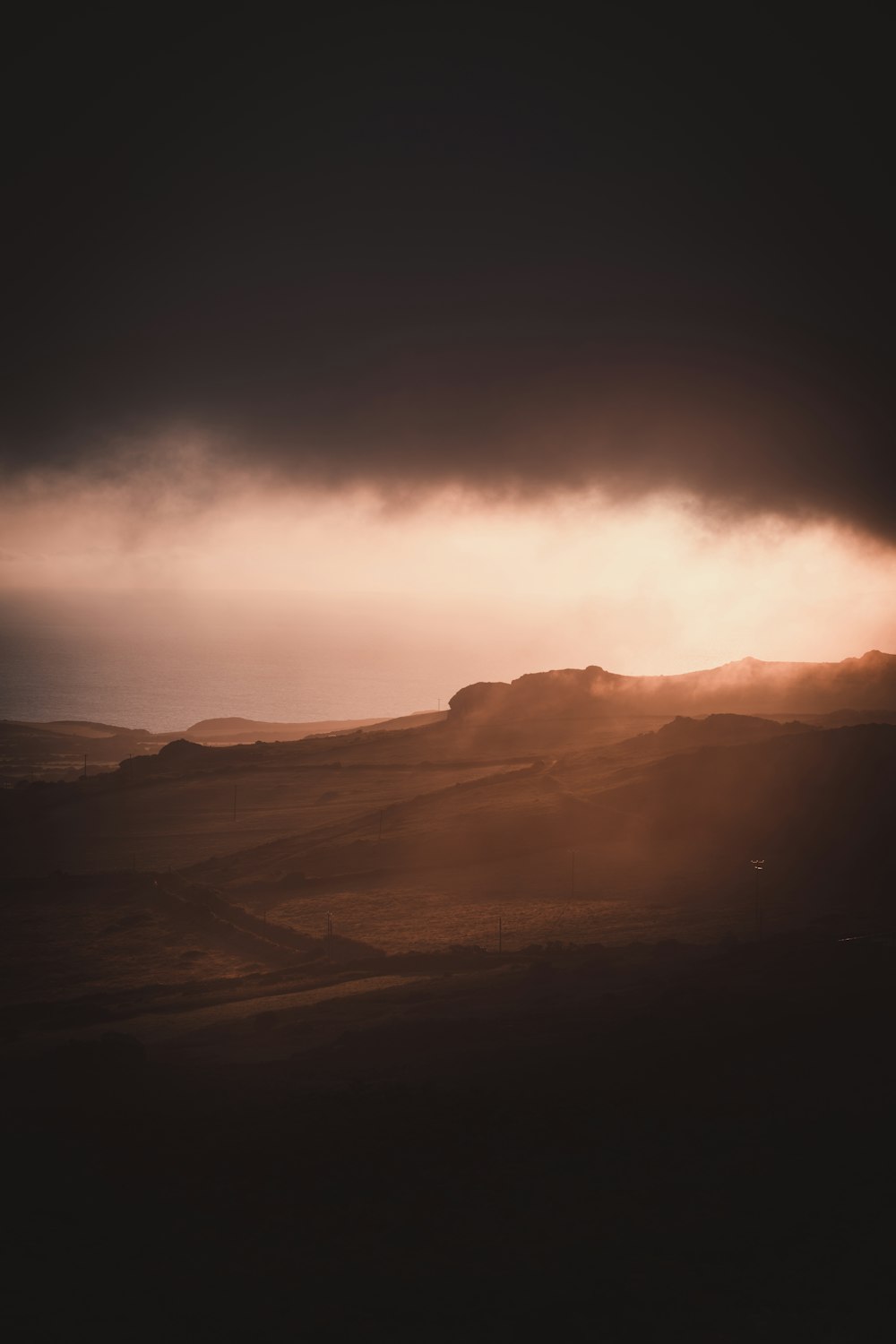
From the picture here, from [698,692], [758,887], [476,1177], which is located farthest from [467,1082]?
[698,692]

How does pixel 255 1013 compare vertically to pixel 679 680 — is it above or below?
below

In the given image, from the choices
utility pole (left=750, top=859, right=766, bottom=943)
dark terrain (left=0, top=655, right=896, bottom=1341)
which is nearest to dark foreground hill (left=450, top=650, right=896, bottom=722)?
dark terrain (left=0, top=655, right=896, bottom=1341)

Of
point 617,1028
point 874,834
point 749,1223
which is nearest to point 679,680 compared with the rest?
point 874,834

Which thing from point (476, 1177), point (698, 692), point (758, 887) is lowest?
point (476, 1177)

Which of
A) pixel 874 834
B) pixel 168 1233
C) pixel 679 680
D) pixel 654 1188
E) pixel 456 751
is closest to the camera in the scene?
pixel 168 1233

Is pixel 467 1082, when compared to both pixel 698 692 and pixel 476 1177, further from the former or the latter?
pixel 698 692

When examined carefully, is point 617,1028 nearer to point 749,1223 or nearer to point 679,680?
point 749,1223

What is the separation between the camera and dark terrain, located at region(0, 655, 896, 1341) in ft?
65.5

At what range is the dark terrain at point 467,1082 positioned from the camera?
20.0m

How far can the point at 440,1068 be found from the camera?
29.8 m

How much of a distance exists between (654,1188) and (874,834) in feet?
152

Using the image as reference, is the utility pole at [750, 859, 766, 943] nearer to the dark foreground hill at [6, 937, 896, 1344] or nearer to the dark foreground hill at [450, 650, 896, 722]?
the dark foreground hill at [6, 937, 896, 1344]

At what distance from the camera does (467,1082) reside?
2858cm

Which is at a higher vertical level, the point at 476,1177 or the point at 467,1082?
the point at 467,1082
